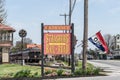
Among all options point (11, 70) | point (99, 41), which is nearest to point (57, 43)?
point (99, 41)

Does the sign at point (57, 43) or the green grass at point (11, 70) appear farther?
the green grass at point (11, 70)

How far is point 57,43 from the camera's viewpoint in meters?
27.5

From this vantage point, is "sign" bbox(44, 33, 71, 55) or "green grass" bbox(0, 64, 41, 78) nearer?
"sign" bbox(44, 33, 71, 55)

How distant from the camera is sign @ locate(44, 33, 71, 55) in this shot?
27.4 m

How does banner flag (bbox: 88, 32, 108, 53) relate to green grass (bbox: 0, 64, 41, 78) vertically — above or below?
above

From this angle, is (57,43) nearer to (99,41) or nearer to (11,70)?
(99,41)

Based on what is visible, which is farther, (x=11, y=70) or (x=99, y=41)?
(x=11, y=70)

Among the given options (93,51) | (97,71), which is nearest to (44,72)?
(97,71)

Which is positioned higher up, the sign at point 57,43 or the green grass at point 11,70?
the sign at point 57,43

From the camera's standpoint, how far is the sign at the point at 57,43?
27.4 metres

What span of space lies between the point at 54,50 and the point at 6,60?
1767 inches

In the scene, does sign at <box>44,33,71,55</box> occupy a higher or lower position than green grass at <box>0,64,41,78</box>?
higher

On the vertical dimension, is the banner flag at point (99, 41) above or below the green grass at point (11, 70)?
above

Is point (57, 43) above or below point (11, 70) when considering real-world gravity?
above
